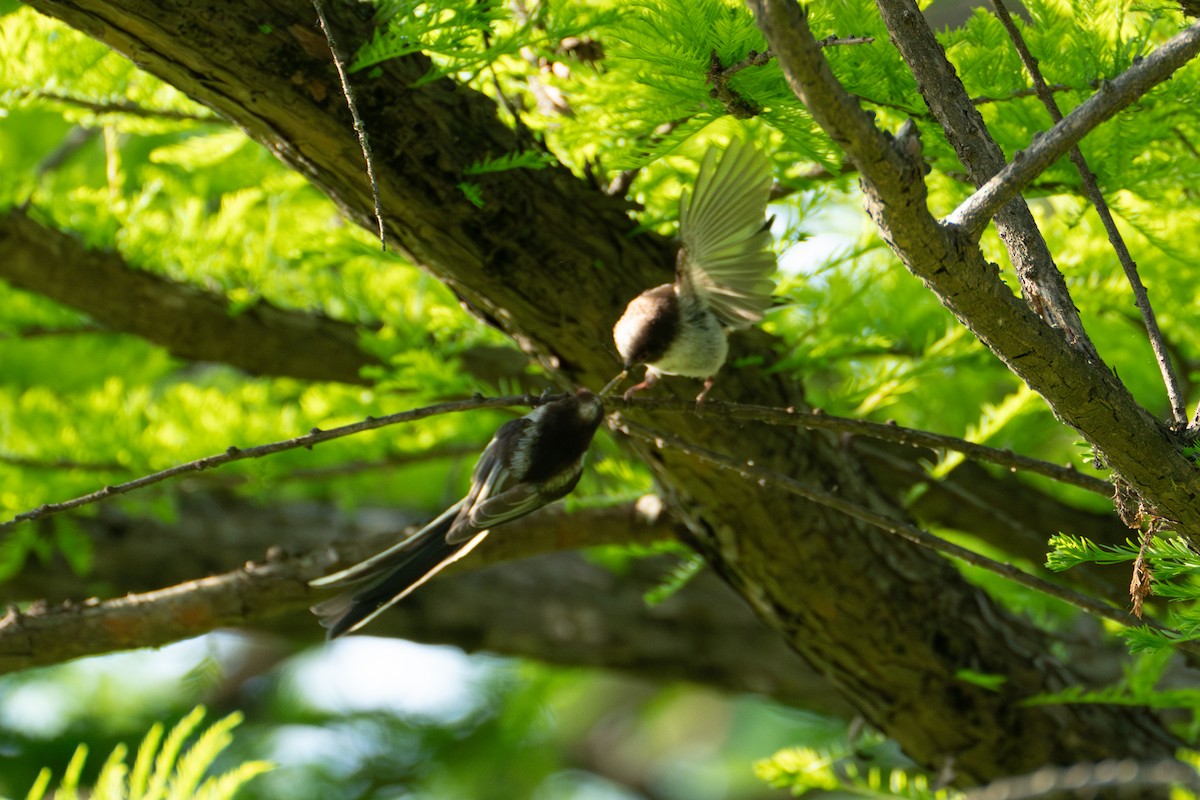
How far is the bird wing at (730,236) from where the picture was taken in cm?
193

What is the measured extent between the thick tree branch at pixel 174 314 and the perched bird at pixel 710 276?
1.54 metres

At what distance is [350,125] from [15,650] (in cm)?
146

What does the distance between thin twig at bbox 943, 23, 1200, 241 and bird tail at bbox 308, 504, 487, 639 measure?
1.14 meters

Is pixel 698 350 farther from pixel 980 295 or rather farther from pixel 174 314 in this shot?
pixel 174 314

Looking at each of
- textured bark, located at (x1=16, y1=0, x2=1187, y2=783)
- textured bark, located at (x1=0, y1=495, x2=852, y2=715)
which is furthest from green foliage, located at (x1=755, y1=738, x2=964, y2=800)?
textured bark, located at (x1=0, y1=495, x2=852, y2=715)

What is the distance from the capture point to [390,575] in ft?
6.77

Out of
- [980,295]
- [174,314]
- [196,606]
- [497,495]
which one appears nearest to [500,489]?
[497,495]

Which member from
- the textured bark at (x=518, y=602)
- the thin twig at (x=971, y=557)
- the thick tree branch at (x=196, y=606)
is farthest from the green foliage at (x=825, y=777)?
the textured bark at (x=518, y=602)

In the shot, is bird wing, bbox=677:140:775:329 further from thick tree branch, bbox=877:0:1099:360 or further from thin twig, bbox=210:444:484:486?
thin twig, bbox=210:444:484:486

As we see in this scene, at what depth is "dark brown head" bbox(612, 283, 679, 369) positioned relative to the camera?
2.00m

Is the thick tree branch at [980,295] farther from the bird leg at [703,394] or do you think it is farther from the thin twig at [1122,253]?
the bird leg at [703,394]

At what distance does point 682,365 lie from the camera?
6.86ft

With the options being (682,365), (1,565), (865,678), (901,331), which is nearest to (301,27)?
(682,365)

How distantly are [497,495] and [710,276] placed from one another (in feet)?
2.14
